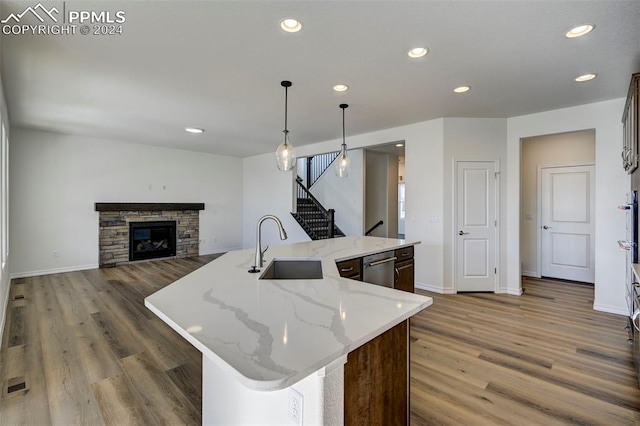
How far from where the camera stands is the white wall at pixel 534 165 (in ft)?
17.1

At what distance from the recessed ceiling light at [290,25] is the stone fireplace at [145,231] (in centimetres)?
571

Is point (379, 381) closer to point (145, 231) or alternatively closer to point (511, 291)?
point (511, 291)

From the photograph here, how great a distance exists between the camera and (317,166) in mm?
8938

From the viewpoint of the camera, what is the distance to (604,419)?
1.83 m

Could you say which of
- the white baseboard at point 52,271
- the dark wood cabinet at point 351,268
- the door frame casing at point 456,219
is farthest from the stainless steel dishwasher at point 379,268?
the white baseboard at point 52,271

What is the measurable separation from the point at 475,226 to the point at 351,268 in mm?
2784

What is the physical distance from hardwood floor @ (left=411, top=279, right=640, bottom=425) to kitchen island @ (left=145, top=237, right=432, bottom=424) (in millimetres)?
876

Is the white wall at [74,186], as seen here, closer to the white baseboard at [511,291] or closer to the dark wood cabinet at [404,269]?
the dark wood cabinet at [404,269]

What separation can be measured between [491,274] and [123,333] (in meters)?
4.78

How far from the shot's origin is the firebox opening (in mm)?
6531

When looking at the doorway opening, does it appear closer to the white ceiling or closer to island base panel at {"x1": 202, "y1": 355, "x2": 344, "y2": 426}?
the white ceiling

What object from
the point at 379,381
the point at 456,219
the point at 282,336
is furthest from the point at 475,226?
the point at 282,336

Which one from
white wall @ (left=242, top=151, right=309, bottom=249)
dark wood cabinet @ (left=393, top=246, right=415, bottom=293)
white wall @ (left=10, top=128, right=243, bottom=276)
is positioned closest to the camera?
dark wood cabinet @ (left=393, top=246, right=415, bottom=293)

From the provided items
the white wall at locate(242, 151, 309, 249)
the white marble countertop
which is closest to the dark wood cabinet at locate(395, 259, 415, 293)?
the white marble countertop
